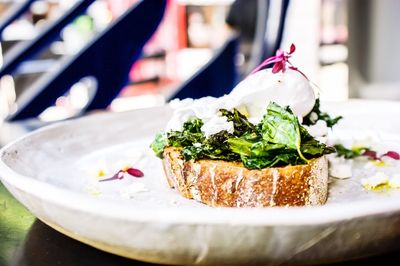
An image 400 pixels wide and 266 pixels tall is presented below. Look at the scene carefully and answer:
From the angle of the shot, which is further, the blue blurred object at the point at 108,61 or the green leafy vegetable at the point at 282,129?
the blue blurred object at the point at 108,61

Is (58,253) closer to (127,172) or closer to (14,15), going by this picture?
(127,172)

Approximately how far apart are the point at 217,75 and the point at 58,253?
3.17 m

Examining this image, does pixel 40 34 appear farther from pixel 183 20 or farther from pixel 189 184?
pixel 183 20

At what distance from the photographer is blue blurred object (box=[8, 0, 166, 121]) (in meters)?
2.96

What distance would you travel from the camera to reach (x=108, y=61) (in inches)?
132

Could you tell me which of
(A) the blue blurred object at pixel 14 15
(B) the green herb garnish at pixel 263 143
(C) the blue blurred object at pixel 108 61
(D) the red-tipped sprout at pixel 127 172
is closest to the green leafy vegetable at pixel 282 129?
(B) the green herb garnish at pixel 263 143

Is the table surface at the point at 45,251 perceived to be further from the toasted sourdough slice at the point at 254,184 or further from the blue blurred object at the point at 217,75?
the blue blurred object at the point at 217,75

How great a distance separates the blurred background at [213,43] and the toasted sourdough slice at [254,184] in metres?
2.45

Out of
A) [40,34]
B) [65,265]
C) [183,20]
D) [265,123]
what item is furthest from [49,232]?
[183,20]

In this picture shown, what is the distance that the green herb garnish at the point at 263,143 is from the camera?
948 millimetres

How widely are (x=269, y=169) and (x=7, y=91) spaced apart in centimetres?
565

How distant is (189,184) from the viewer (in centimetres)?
111

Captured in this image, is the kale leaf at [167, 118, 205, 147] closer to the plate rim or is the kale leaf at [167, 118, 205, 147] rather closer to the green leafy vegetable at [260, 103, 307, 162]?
the green leafy vegetable at [260, 103, 307, 162]

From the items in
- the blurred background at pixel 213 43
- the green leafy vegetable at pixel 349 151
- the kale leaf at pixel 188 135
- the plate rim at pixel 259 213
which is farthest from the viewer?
the blurred background at pixel 213 43
